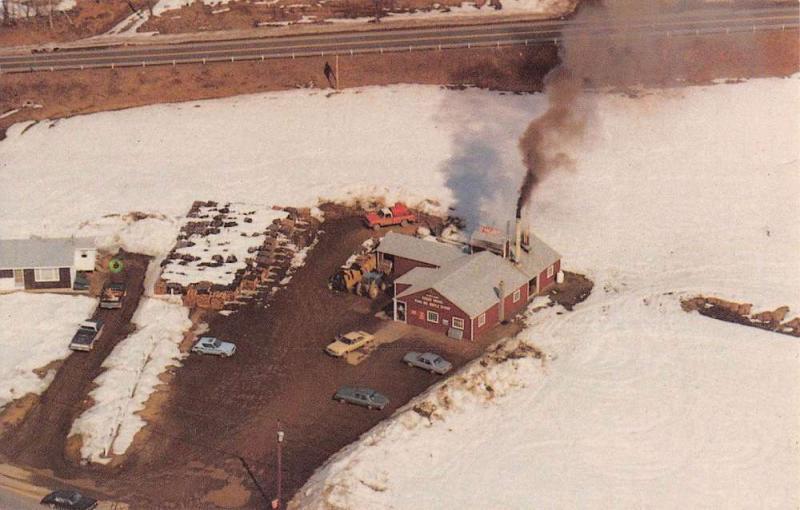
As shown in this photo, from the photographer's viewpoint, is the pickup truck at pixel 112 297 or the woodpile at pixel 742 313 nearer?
the woodpile at pixel 742 313

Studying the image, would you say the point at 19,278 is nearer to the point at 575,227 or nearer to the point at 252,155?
the point at 252,155

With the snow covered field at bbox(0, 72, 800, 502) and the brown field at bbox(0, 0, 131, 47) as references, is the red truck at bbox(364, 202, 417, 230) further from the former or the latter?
the brown field at bbox(0, 0, 131, 47)

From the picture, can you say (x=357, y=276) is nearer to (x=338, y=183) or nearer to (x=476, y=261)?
(x=476, y=261)

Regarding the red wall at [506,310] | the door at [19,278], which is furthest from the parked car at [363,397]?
the door at [19,278]

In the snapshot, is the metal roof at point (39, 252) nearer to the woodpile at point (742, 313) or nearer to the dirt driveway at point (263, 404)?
the dirt driveway at point (263, 404)

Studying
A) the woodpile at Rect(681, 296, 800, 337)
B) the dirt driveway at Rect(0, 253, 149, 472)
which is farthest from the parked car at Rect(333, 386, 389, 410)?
the woodpile at Rect(681, 296, 800, 337)

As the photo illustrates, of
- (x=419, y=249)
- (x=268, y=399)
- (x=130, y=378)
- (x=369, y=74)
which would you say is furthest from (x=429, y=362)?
(x=369, y=74)
